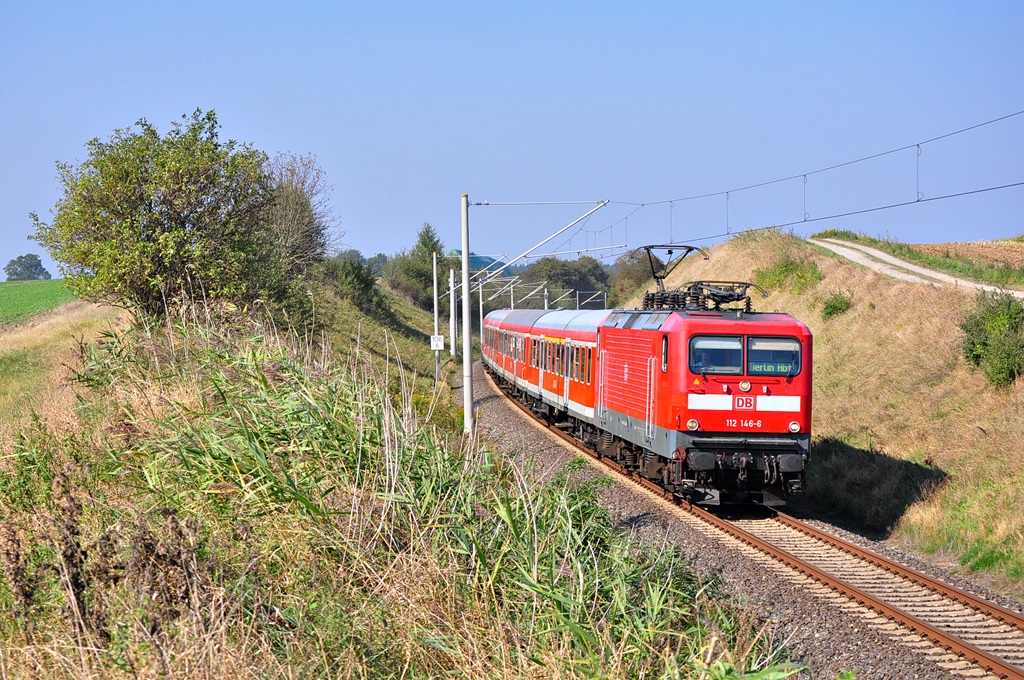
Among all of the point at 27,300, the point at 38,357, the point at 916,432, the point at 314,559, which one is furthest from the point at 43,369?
the point at 27,300

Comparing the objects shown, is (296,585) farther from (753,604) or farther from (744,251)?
(744,251)

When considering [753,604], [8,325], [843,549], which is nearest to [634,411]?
[843,549]

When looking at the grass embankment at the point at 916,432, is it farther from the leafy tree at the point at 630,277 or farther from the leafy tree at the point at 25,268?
the leafy tree at the point at 25,268

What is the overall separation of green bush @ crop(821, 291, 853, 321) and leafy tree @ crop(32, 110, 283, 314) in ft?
58.3

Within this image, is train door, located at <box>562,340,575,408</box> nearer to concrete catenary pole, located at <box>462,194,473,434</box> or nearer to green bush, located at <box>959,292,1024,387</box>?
concrete catenary pole, located at <box>462,194,473,434</box>

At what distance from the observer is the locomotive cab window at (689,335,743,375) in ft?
46.5

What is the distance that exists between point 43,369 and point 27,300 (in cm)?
4111

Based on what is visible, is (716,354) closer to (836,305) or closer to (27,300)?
(836,305)

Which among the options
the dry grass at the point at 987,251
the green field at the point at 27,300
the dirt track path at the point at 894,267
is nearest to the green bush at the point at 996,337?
the dirt track path at the point at 894,267

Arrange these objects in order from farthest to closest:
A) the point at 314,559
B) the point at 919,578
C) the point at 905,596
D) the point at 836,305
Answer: the point at 836,305 < the point at 919,578 < the point at 905,596 < the point at 314,559

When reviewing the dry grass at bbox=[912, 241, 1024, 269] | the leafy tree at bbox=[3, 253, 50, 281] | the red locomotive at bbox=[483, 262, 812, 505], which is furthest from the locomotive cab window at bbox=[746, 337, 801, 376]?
the leafy tree at bbox=[3, 253, 50, 281]

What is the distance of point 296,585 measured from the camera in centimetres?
639

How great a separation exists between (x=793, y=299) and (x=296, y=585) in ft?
101

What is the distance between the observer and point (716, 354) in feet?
46.7
